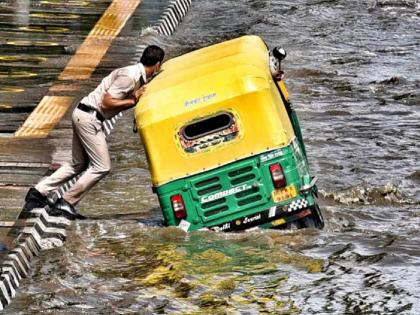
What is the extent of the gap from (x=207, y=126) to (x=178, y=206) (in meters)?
0.76

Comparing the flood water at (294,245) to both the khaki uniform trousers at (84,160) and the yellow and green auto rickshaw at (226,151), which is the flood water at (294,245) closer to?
the yellow and green auto rickshaw at (226,151)

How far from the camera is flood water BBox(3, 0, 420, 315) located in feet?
34.9

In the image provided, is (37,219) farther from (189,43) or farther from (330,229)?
(189,43)

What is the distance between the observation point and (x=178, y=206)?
37.4 feet

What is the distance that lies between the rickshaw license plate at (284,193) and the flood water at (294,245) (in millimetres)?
376

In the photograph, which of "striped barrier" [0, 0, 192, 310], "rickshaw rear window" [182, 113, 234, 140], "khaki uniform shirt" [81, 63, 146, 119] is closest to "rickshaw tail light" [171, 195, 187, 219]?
"rickshaw rear window" [182, 113, 234, 140]

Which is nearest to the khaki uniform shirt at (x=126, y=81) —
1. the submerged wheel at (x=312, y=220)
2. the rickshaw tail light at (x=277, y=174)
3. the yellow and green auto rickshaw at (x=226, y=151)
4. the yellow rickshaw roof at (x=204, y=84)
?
the yellow rickshaw roof at (x=204, y=84)

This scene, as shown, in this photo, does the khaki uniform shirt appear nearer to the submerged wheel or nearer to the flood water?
the flood water

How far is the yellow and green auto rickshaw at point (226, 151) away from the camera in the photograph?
1112 centimetres

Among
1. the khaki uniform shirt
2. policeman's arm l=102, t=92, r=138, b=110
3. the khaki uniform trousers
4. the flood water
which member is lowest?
the flood water

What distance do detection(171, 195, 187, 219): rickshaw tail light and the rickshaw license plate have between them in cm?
80

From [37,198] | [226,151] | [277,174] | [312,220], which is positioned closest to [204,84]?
[226,151]

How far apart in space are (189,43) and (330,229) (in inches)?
425

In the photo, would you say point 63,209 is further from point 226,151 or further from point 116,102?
point 226,151
